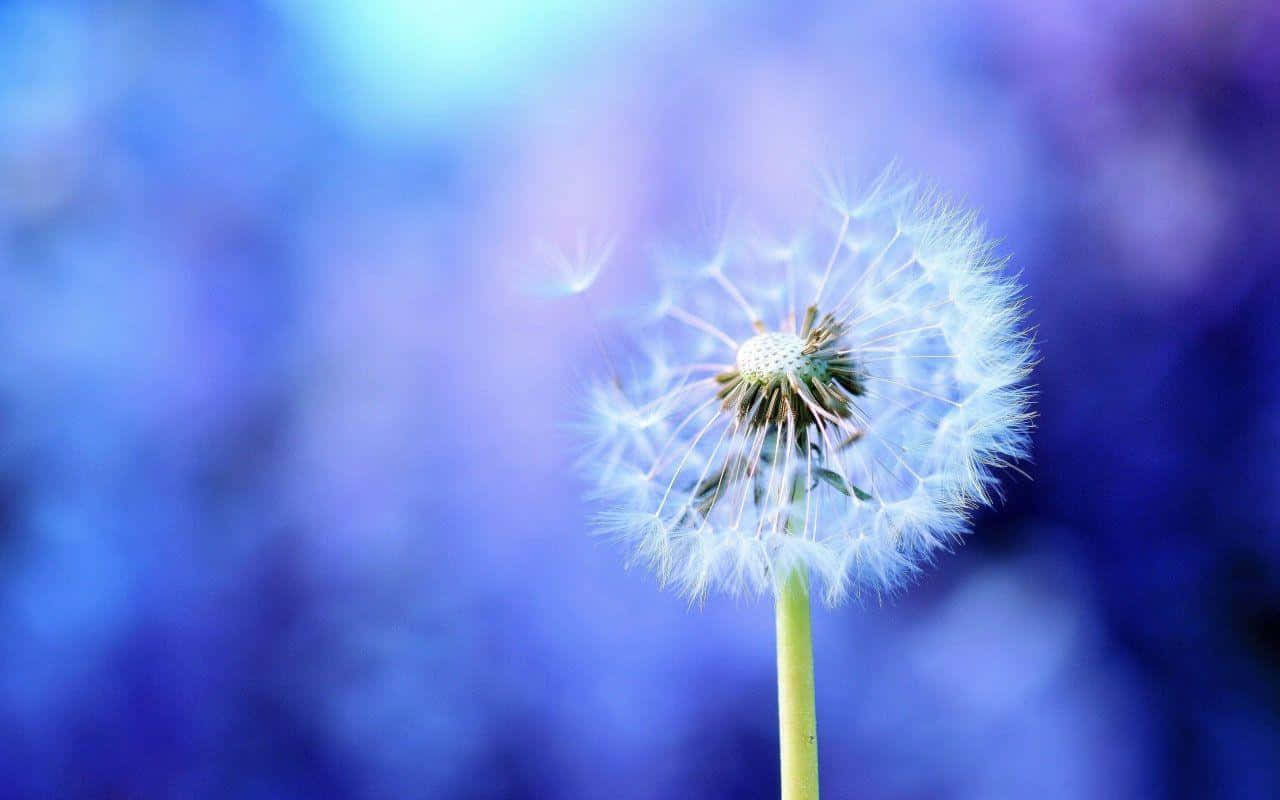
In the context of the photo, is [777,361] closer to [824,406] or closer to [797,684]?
[824,406]

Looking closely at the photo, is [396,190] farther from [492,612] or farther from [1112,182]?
[1112,182]

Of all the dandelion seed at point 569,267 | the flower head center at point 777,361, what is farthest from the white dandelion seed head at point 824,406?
the dandelion seed at point 569,267

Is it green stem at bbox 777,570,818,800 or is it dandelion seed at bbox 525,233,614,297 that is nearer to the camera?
green stem at bbox 777,570,818,800

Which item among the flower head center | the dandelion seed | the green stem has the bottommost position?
the green stem

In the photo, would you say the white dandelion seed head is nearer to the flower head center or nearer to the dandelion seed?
the flower head center

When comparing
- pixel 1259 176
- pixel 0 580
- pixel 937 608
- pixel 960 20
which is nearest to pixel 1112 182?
pixel 1259 176

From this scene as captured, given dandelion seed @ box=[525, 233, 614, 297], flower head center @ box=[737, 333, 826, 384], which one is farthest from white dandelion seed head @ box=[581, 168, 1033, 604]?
dandelion seed @ box=[525, 233, 614, 297]

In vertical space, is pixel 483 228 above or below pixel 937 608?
above
